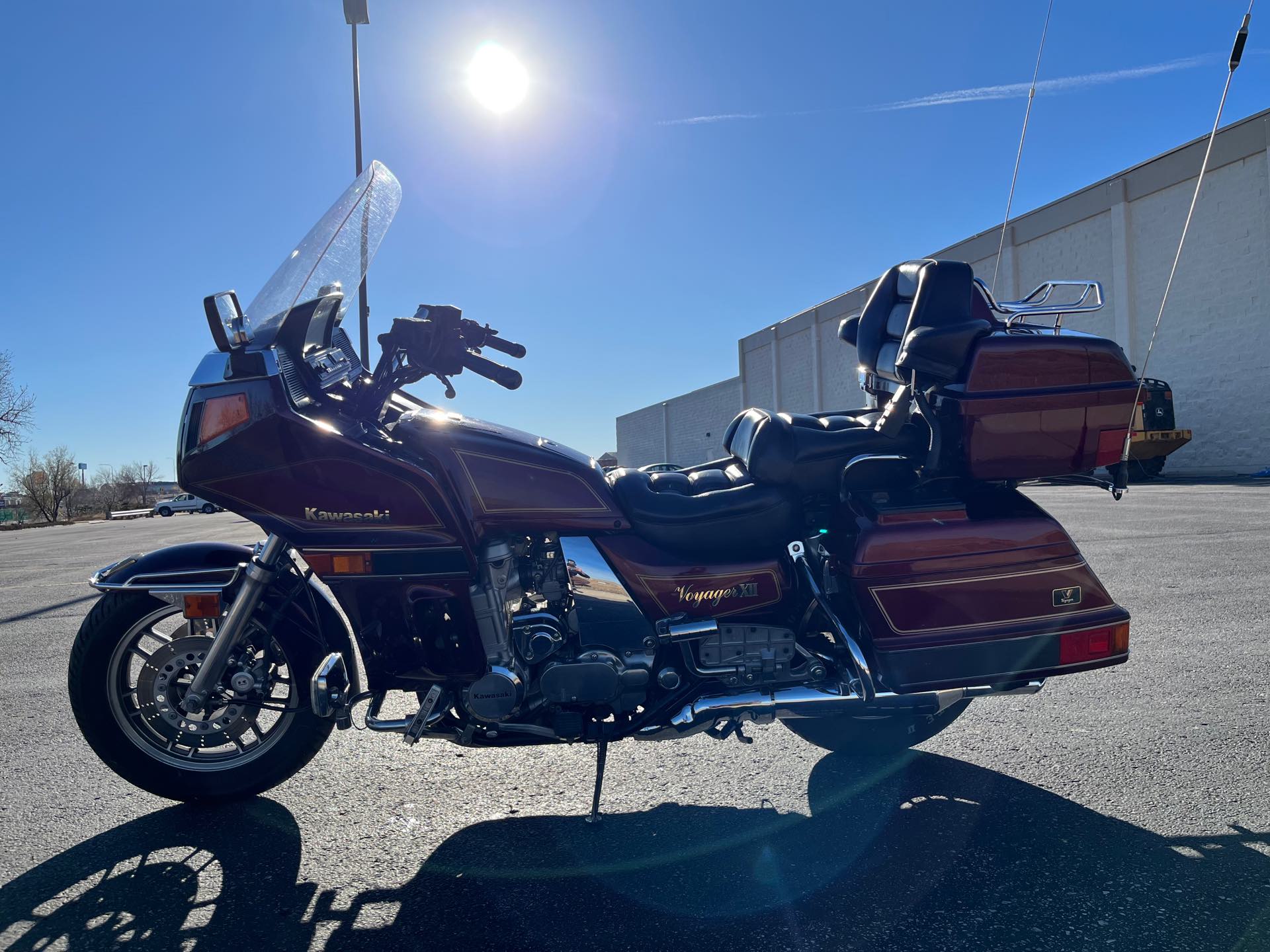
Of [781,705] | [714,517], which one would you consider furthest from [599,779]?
[714,517]

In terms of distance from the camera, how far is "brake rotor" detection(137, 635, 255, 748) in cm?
282

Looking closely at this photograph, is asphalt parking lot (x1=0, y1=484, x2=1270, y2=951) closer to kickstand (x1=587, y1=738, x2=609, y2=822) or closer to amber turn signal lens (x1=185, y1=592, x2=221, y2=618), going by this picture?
kickstand (x1=587, y1=738, x2=609, y2=822)

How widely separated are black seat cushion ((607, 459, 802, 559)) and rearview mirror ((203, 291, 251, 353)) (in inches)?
49.3

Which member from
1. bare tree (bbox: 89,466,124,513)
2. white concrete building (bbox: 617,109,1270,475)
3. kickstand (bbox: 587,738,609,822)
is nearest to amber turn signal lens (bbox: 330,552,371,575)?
kickstand (bbox: 587,738,609,822)

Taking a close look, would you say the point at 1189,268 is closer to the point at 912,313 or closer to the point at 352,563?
the point at 912,313

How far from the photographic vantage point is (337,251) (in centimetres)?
304

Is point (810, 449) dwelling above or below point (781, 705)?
above

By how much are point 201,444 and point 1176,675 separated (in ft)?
14.4

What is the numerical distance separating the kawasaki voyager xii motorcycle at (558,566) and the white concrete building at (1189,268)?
65.0ft

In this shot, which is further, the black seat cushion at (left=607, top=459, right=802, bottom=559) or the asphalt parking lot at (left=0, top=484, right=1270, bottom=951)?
the black seat cushion at (left=607, top=459, right=802, bottom=559)

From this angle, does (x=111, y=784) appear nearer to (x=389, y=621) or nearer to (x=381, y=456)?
(x=389, y=621)

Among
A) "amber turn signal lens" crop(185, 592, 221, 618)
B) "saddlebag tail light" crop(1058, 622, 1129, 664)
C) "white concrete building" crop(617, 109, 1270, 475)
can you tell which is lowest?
"saddlebag tail light" crop(1058, 622, 1129, 664)

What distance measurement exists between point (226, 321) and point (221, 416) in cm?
29

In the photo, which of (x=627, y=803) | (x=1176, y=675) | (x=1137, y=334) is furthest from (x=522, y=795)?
(x=1137, y=334)
